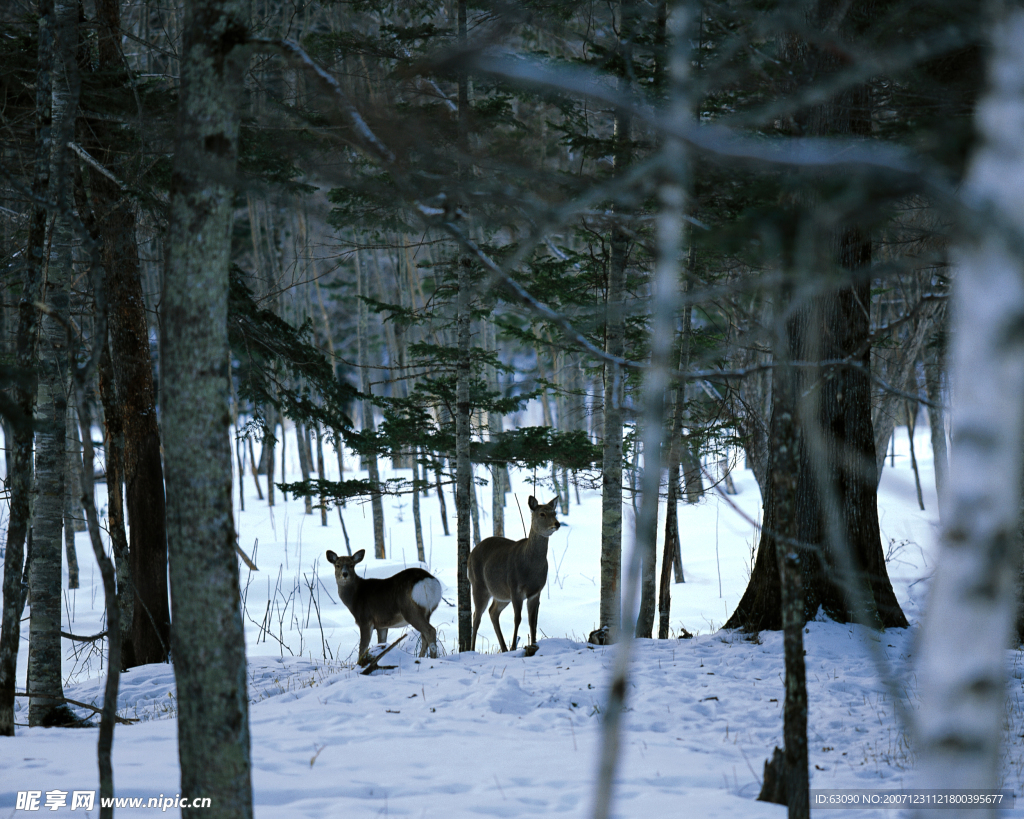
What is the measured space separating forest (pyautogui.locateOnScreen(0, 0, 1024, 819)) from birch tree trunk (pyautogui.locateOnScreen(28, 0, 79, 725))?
1.3 inches

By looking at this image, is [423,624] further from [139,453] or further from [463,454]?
[139,453]

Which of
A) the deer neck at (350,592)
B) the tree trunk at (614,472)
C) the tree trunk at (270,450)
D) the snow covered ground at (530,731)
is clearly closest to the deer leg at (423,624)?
the deer neck at (350,592)

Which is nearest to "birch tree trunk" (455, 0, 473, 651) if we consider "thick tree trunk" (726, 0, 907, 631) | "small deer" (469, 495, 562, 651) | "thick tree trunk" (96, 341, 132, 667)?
"small deer" (469, 495, 562, 651)

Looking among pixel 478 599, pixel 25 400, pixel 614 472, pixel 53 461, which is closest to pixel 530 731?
pixel 614 472

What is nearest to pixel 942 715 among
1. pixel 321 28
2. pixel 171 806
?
pixel 171 806

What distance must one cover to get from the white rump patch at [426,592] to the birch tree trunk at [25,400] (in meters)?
4.10

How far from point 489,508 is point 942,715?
26.2 meters

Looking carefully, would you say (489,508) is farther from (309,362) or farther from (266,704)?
(266,704)

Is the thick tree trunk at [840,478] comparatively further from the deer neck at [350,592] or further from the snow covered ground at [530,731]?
the deer neck at [350,592]

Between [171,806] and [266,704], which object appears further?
[266,704]

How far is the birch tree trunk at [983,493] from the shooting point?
1.23m

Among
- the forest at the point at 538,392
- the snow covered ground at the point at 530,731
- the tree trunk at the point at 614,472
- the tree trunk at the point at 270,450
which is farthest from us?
the tree trunk at the point at 270,450

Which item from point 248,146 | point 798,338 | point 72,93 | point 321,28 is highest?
point 321,28

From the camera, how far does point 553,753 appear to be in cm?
482
